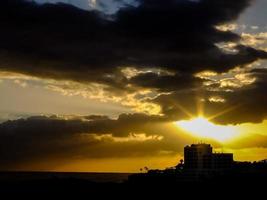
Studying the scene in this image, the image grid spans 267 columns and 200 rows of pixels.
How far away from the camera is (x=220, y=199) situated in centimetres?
19900

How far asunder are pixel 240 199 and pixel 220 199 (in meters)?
7.35

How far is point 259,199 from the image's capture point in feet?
633

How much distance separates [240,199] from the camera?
198m

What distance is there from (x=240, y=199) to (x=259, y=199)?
7.66 metres

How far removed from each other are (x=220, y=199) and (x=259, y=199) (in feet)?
47.7
